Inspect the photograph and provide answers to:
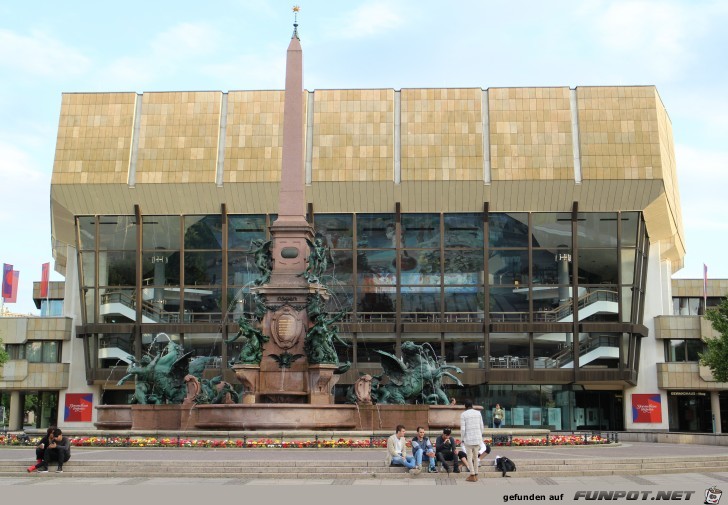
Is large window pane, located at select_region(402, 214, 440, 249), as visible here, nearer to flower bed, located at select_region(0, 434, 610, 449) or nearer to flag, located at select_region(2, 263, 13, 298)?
flag, located at select_region(2, 263, 13, 298)

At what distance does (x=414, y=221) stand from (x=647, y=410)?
788 inches

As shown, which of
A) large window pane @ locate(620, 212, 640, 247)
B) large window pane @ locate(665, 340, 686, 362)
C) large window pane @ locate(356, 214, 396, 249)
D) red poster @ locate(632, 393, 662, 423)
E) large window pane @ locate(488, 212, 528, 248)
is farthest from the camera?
large window pane @ locate(665, 340, 686, 362)

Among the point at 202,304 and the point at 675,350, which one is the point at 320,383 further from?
the point at 675,350

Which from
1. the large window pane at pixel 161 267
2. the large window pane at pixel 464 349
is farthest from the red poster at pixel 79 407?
the large window pane at pixel 464 349

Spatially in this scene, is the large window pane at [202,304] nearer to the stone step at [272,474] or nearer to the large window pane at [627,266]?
the large window pane at [627,266]

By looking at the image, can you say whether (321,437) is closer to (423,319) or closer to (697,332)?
(423,319)

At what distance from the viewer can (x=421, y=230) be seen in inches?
2633

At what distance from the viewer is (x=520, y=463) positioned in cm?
2303

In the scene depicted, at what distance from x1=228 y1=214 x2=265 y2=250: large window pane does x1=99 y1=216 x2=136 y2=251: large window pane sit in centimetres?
655

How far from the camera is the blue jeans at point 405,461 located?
72.4 ft

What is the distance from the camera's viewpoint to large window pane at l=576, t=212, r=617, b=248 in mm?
65875

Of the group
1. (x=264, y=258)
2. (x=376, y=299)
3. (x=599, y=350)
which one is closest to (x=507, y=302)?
(x=599, y=350)

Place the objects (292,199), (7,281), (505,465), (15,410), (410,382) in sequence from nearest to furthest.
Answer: (505,465)
(410,382)
(292,199)
(15,410)
(7,281)

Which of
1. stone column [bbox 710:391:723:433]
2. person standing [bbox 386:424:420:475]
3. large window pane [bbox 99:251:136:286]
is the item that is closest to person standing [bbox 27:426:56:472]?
person standing [bbox 386:424:420:475]
